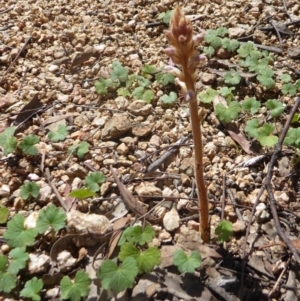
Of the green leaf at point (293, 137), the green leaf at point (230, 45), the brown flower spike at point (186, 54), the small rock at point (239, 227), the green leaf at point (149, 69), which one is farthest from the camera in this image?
the green leaf at point (230, 45)

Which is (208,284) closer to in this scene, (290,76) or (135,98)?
(135,98)

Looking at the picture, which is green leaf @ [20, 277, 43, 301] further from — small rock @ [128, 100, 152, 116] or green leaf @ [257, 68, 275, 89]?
green leaf @ [257, 68, 275, 89]

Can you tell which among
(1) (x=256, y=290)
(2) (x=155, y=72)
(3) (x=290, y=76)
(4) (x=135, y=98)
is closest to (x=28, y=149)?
(4) (x=135, y=98)

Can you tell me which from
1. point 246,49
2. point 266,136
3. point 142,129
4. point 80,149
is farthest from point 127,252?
point 246,49

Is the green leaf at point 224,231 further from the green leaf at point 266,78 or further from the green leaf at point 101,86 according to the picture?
the green leaf at point 101,86

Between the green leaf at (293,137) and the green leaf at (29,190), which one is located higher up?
the green leaf at (29,190)

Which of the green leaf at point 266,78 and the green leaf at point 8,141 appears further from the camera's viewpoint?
the green leaf at point 266,78

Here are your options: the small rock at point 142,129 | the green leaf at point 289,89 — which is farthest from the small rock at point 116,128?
the green leaf at point 289,89
